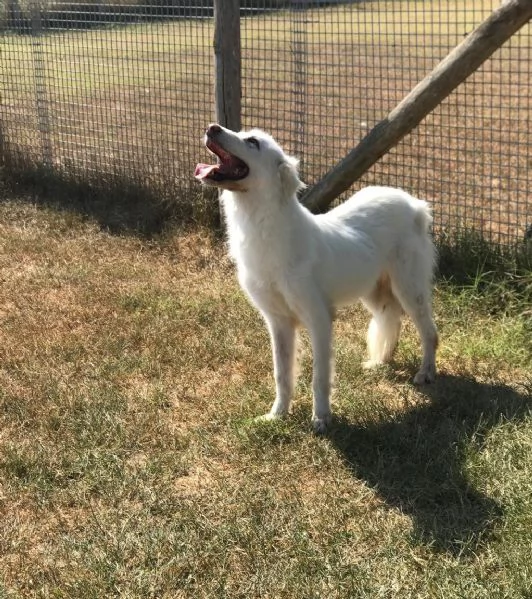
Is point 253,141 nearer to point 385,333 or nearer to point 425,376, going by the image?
point 385,333

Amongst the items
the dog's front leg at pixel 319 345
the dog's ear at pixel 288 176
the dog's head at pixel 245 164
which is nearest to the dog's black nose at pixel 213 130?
the dog's head at pixel 245 164

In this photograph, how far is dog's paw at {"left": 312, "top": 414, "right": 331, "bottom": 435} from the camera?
4.10 meters

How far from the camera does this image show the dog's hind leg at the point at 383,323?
484 cm

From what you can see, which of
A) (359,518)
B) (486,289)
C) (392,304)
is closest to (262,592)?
(359,518)

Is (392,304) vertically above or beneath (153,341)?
above

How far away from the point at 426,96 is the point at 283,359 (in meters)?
2.32

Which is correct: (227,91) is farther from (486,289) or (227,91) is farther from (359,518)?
(359,518)

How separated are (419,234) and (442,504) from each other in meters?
1.82

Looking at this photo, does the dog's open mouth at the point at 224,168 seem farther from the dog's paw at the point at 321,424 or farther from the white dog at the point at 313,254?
the dog's paw at the point at 321,424

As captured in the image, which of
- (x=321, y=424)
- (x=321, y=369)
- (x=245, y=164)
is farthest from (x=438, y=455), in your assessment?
(x=245, y=164)

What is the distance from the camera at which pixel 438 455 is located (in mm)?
3791

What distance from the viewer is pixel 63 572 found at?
3074mm

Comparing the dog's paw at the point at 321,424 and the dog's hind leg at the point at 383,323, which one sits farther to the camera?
the dog's hind leg at the point at 383,323

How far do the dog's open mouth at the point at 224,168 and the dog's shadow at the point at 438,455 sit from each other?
55.3 inches
